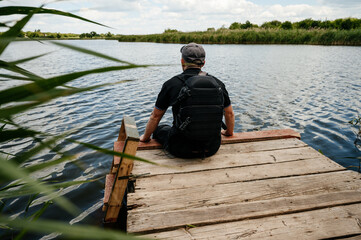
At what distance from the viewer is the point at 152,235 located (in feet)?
5.71

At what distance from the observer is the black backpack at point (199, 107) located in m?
2.49

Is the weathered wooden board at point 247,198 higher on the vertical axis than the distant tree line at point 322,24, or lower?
lower

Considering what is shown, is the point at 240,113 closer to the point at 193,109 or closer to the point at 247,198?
the point at 193,109

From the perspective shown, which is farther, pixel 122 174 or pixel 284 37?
pixel 284 37

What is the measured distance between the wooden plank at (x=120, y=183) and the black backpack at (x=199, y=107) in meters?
0.65

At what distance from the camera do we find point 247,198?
2154mm

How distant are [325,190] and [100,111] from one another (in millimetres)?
6196

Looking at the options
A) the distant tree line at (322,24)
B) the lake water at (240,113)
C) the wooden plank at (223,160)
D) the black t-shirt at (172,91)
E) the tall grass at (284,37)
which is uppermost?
the distant tree line at (322,24)

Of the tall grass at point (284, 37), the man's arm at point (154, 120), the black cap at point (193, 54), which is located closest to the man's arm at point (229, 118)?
the black cap at point (193, 54)

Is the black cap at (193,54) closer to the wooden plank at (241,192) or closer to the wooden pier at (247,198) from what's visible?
the wooden pier at (247,198)

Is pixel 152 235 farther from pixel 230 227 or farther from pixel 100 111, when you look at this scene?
pixel 100 111

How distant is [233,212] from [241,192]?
30 centimetres

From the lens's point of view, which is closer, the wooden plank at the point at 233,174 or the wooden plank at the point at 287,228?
the wooden plank at the point at 287,228

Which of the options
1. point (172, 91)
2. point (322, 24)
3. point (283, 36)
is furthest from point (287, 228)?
point (322, 24)
